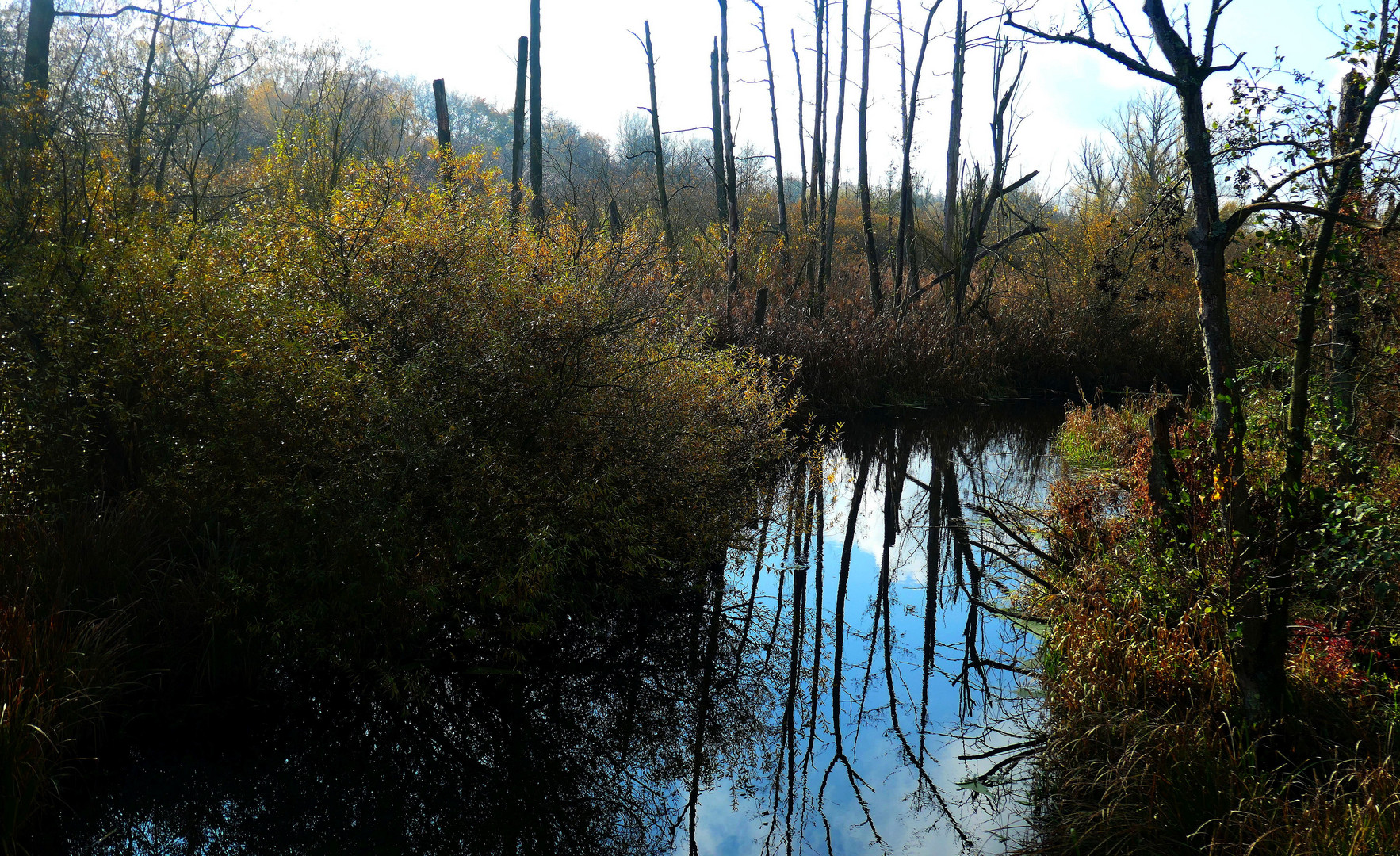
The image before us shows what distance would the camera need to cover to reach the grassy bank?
307 cm

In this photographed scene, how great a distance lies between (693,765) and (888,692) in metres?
1.39

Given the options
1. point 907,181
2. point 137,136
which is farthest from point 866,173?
point 137,136

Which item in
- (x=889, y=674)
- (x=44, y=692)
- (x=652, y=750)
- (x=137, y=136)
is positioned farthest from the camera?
(x=137, y=136)

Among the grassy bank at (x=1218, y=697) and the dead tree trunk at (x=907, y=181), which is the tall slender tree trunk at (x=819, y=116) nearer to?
the dead tree trunk at (x=907, y=181)

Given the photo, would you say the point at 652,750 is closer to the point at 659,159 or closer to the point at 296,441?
the point at 296,441

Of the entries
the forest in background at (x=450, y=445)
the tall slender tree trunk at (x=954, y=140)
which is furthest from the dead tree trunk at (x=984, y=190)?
the forest in background at (x=450, y=445)

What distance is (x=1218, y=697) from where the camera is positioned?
3664 mm

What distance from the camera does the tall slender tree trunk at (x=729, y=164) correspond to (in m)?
16.8

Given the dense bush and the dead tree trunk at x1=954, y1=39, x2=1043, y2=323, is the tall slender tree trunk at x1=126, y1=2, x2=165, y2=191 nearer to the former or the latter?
the dense bush

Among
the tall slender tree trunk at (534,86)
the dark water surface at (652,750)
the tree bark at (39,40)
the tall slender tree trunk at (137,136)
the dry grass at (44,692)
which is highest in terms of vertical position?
the tall slender tree trunk at (534,86)

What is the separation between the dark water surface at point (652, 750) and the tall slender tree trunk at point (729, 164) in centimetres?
1075

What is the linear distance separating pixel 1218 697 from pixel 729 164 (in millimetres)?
15753

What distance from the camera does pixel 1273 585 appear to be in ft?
11.5

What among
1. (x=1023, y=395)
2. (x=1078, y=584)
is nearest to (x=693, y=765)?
(x=1078, y=584)
